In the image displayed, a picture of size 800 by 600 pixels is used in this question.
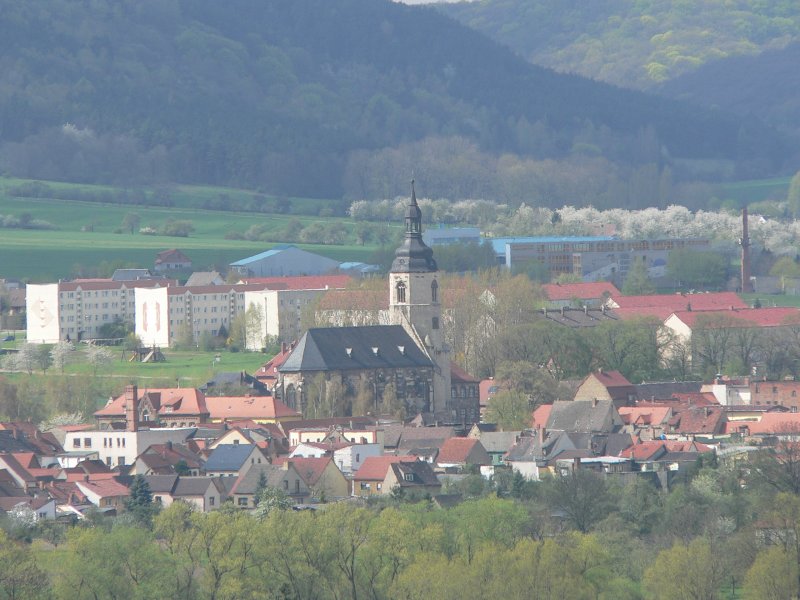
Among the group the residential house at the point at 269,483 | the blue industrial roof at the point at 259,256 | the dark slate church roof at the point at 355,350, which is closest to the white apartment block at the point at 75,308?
the blue industrial roof at the point at 259,256

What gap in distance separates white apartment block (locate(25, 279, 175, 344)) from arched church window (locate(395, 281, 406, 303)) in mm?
29501

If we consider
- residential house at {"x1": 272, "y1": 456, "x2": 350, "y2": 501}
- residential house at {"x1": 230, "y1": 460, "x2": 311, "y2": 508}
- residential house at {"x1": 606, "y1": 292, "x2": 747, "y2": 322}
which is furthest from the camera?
residential house at {"x1": 606, "y1": 292, "x2": 747, "y2": 322}

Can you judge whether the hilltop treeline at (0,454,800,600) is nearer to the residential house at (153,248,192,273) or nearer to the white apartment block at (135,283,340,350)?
the white apartment block at (135,283,340,350)

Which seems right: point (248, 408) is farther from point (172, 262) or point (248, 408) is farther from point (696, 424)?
point (172, 262)

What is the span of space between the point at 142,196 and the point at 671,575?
13604 cm

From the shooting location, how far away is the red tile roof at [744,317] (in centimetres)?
10938

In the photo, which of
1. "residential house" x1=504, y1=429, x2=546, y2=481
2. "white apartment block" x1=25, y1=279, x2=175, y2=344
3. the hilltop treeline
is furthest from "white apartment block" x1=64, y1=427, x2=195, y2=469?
"white apartment block" x1=25, y1=279, x2=175, y2=344

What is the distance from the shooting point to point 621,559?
195 feet

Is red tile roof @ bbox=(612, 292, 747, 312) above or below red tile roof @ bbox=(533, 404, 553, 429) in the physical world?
above

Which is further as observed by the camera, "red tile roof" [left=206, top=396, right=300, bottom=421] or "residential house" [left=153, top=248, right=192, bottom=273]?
"residential house" [left=153, top=248, right=192, bottom=273]

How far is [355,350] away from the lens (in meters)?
95.9

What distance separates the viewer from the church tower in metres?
98.8

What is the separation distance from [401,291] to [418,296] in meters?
0.90

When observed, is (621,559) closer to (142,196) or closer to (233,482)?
(233,482)
